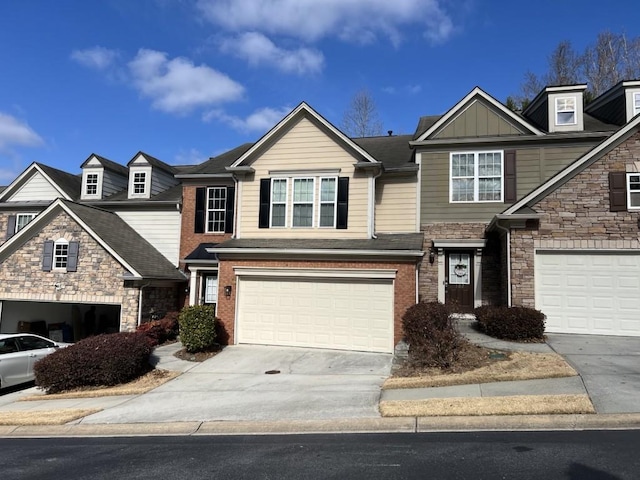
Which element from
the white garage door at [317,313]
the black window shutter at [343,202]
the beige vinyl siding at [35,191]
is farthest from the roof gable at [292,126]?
the beige vinyl siding at [35,191]

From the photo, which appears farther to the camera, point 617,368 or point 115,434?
point 617,368

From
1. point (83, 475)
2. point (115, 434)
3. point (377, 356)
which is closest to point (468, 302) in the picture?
point (377, 356)

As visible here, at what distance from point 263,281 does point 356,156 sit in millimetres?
5431

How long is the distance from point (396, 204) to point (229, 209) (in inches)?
279

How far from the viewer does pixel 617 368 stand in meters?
9.69

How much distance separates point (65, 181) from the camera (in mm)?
23531

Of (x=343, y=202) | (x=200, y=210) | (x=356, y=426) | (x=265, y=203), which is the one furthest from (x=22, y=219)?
(x=356, y=426)

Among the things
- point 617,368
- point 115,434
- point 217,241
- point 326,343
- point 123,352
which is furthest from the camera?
point 217,241

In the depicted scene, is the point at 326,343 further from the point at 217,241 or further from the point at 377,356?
the point at 217,241

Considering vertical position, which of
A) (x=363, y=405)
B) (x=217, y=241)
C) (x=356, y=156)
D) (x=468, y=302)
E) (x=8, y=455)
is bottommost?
(x=8, y=455)

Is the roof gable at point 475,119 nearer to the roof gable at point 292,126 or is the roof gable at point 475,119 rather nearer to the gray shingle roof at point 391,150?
the gray shingle roof at point 391,150

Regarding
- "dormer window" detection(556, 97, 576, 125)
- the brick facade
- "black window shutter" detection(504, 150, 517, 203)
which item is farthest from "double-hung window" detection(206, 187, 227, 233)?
"dormer window" detection(556, 97, 576, 125)

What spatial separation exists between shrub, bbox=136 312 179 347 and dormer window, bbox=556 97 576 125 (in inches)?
636

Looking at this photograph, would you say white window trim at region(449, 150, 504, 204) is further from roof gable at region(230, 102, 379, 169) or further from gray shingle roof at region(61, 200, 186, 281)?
gray shingle roof at region(61, 200, 186, 281)
